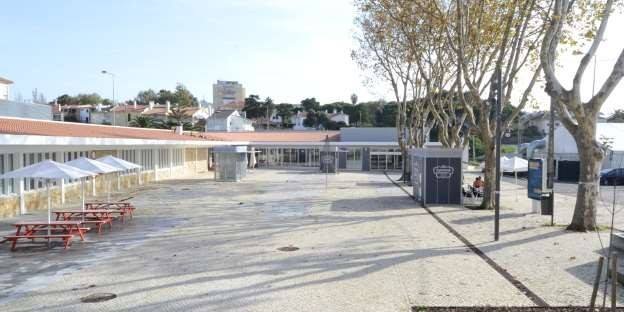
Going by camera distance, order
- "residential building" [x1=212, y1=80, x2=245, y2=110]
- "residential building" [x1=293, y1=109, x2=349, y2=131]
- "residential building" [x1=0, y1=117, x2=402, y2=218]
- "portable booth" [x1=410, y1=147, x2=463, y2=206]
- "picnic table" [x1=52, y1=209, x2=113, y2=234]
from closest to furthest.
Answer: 1. "picnic table" [x1=52, y1=209, x2=113, y2=234]
2. "residential building" [x1=0, y1=117, x2=402, y2=218]
3. "portable booth" [x1=410, y1=147, x2=463, y2=206]
4. "residential building" [x1=293, y1=109, x2=349, y2=131]
5. "residential building" [x1=212, y1=80, x2=245, y2=110]

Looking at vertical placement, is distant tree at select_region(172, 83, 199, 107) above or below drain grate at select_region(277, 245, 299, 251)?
above

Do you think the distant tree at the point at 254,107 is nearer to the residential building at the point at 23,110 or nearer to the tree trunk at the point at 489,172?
the residential building at the point at 23,110

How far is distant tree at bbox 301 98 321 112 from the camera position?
105 meters

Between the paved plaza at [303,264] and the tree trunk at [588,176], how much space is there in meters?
0.66

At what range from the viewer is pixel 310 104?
105 m

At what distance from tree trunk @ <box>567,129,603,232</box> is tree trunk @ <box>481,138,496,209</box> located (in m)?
5.00

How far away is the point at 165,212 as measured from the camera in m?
18.7

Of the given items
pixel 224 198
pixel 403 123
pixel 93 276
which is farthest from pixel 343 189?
pixel 93 276

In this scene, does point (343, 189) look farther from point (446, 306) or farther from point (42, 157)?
point (446, 306)

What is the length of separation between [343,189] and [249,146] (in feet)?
83.4

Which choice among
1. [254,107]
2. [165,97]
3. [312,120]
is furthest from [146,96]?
[312,120]

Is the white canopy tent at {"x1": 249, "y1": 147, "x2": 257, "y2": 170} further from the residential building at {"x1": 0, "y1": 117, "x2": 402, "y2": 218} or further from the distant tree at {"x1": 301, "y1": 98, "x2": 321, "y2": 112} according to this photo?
the distant tree at {"x1": 301, "y1": 98, "x2": 321, "y2": 112}

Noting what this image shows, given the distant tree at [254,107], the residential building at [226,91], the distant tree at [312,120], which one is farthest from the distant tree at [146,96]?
the residential building at [226,91]

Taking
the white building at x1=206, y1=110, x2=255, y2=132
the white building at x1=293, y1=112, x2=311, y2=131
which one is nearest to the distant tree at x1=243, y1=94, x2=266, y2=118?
the white building at x1=293, y1=112, x2=311, y2=131
